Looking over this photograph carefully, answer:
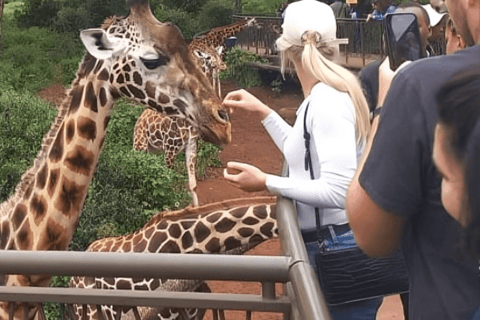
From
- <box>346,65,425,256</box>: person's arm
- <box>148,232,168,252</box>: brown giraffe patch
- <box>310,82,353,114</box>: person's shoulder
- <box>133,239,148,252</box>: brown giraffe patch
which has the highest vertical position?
<box>346,65,425,256</box>: person's arm

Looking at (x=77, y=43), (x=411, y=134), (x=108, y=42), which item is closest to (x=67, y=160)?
(x=108, y=42)

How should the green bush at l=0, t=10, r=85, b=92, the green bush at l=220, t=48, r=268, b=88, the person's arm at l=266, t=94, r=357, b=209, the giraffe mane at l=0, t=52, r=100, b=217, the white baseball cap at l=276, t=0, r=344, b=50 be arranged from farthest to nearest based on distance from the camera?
1. the green bush at l=220, t=48, r=268, b=88
2. the green bush at l=0, t=10, r=85, b=92
3. the giraffe mane at l=0, t=52, r=100, b=217
4. the white baseball cap at l=276, t=0, r=344, b=50
5. the person's arm at l=266, t=94, r=357, b=209

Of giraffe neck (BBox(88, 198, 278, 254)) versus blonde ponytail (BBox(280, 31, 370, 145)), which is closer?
blonde ponytail (BBox(280, 31, 370, 145))

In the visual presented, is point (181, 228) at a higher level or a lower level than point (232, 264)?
lower

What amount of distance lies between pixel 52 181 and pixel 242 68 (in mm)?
14849

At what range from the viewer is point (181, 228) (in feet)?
13.8

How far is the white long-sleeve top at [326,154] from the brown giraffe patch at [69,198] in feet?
6.58

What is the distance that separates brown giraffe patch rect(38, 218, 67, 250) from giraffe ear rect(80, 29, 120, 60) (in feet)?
3.15

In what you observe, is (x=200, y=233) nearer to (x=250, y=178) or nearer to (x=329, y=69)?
(x=250, y=178)

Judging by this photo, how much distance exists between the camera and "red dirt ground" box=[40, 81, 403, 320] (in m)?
7.36

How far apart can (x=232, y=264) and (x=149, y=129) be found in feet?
28.4

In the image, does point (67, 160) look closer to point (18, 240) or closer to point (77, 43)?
point (18, 240)

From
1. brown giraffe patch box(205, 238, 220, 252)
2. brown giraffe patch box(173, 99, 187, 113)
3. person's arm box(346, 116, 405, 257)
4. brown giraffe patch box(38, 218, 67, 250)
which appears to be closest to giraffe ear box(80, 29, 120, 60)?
brown giraffe patch box(173, 99, 187, 113)

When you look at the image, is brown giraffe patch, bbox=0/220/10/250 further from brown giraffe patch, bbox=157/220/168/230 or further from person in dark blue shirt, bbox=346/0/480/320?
person in dark blue shirt, bbox=346/0/480/320
